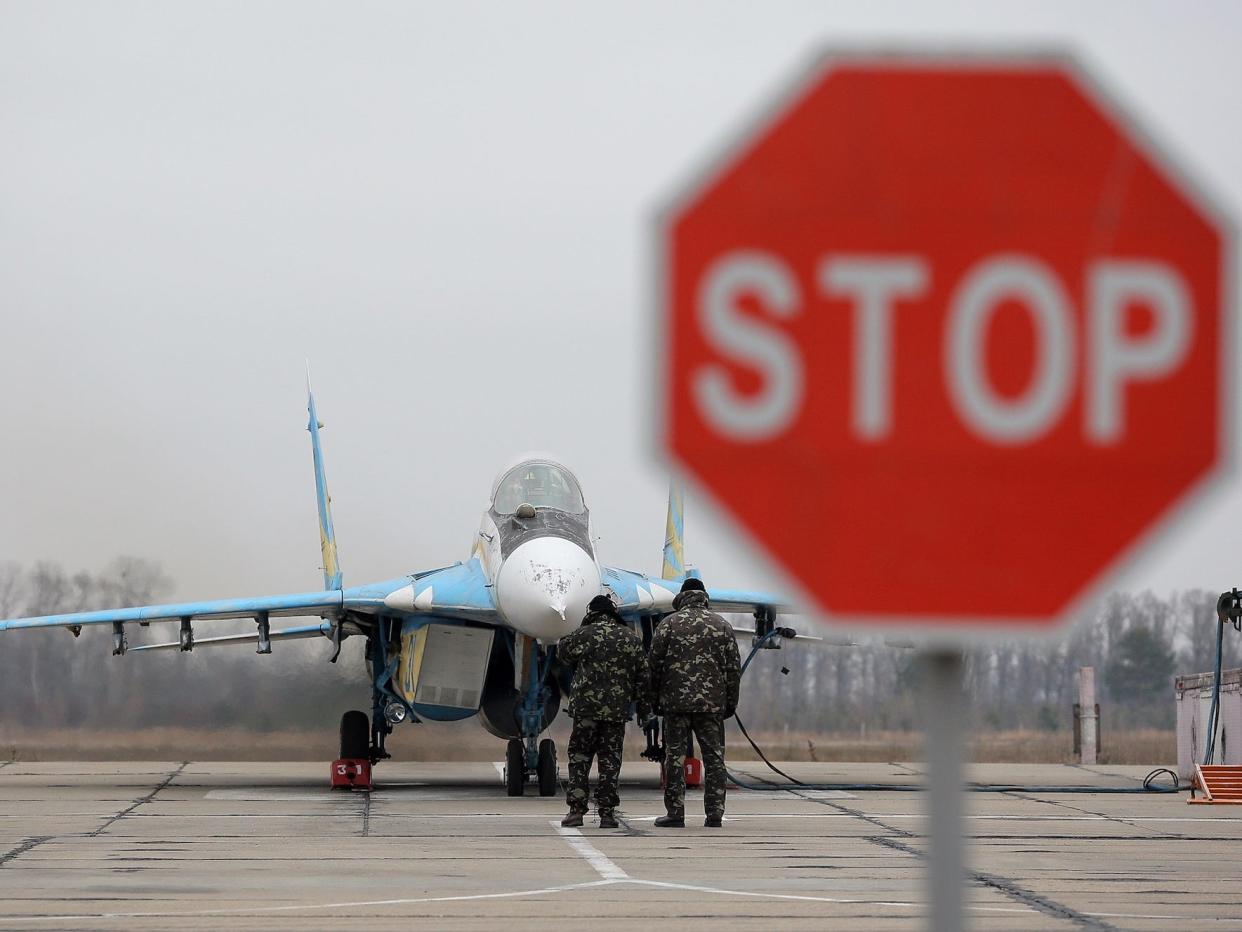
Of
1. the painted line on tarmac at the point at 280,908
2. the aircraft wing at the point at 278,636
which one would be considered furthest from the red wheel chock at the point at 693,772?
the painted line on tarmac at the point at 280,908

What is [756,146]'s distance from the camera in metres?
2.68

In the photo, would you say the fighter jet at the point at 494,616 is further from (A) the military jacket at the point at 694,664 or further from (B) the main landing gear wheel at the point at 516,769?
(A) the military jacket at the point at 694,664

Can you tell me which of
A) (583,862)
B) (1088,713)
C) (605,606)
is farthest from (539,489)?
(1088,713)

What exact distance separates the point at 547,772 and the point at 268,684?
8287 mm

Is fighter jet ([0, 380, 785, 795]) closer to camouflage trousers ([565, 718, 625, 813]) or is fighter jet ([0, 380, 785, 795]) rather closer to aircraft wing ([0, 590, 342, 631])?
aircraft wing ([0, 590, 342, 631])

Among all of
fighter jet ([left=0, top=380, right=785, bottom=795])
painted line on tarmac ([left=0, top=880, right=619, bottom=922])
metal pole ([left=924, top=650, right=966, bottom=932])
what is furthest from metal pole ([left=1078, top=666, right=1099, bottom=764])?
metal pole ([left=924, top=650, right=966, bottom=932])

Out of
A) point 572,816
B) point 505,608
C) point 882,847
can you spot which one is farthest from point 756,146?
point 505,608

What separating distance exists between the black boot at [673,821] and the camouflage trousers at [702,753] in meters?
0.03

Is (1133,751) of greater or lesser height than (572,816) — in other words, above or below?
below

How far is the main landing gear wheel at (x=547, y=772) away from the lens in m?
17.9

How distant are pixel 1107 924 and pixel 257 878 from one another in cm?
471

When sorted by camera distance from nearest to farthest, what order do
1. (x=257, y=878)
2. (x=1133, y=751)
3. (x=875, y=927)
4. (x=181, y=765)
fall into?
(x=875, y=927)
(x=257, y=878)
(x=181, y=765)
(x=1133, y=751)

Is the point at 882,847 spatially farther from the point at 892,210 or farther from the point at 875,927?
the point at 892,210

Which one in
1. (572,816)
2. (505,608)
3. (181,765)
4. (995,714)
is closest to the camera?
(572,816)
